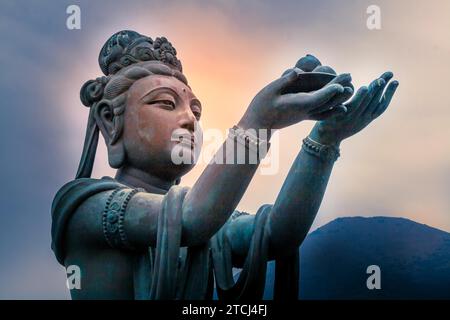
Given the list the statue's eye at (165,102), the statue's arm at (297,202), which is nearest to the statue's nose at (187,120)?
the statue's eye at (165,102)

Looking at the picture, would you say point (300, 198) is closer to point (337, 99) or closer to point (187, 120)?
point (337, 99)

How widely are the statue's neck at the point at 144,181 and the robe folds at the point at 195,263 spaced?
0.60 feet

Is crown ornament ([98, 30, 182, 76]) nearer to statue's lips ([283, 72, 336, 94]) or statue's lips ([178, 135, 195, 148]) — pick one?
statue's lips ([178, 135, 195, 148])

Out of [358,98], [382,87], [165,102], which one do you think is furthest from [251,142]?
[165,102]

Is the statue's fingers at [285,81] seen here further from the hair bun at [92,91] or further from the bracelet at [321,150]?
the hair bun at [92,91]

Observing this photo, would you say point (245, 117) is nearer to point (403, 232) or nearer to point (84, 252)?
point (84, 252)

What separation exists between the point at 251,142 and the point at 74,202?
1531 mm

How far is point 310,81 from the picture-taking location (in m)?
6.26

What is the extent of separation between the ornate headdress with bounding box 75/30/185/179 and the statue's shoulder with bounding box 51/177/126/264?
49cm

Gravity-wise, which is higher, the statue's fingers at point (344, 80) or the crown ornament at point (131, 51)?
the crown ornament at point (131, 51)

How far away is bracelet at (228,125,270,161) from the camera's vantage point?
607 cm

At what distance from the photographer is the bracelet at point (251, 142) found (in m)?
6.07

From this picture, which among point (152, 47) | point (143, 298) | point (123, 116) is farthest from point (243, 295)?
point (152, 47)

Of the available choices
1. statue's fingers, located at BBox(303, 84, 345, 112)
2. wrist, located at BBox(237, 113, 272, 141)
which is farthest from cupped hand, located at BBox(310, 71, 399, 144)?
wrist, located at BBox(237, 113, 272, 141)
